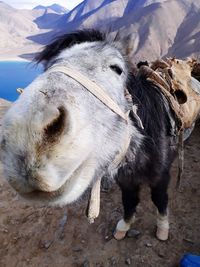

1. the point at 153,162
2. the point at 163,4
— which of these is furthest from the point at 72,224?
the point at 163,4

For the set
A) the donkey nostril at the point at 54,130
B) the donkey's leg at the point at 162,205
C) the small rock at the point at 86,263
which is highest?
the donkey nostril at the point at 54,130

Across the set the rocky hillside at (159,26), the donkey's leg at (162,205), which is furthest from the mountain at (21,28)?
the donkey's leg at (162,205)

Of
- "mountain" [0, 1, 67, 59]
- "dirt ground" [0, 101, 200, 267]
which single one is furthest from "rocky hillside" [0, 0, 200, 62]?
"dirt ground" [0, 101, 200, 267]

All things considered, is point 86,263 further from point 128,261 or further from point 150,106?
point 150,106

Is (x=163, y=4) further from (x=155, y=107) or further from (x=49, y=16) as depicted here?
(x=49, y=16)

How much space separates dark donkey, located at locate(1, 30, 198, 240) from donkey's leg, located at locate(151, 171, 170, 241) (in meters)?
0.29

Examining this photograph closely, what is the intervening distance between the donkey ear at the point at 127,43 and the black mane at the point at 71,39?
10 cm

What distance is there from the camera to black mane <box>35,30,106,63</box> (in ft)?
5.98

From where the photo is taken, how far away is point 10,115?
109 cm

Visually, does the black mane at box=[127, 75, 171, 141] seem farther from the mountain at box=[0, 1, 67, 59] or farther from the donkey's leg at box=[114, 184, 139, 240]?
the mountain at box=[0, 1, 67, 59]

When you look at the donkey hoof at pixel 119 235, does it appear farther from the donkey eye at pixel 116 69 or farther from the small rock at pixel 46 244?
the donkey eye at pixel 116 69

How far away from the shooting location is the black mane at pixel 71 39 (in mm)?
1821

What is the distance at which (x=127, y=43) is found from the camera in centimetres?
193

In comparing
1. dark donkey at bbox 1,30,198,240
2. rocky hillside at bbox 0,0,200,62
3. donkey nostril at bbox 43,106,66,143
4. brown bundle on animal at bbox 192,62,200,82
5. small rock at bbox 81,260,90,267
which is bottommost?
rocky hillside at bbox 0,0,200,62
